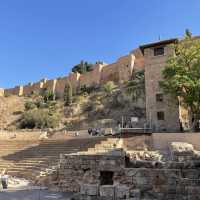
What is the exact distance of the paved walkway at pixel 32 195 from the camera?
11414 millimetres

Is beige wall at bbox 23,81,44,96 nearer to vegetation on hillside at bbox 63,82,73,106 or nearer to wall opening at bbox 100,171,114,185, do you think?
Answer: vegetation on hillside at bbox 63,82,73,106

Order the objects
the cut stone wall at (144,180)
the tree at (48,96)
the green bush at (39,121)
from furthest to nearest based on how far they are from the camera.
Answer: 1. the tree at (48,96)
2. the green bush at (39,121)
3. the cut stone wall at (144,180)

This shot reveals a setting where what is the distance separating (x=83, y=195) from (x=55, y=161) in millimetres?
9772

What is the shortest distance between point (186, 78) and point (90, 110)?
23.7 meters

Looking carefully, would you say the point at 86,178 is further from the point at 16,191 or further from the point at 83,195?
the point at 16,191

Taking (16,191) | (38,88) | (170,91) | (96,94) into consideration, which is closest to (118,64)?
(96,94)

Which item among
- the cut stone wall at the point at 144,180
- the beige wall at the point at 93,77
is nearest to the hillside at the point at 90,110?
the beige wall at the point at 93,77

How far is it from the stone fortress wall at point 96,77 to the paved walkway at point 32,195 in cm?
3790

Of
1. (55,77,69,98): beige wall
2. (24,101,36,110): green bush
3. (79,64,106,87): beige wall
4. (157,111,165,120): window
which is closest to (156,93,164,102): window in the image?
(157,111,165,120): window

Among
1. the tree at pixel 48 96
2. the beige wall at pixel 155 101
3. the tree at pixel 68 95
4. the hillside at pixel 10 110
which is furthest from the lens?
the tree at pixel 48 96

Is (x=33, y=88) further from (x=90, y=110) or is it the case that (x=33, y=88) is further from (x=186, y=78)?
(x=186, y=78)

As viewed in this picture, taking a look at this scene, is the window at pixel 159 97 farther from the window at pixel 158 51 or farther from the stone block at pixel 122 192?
the stone block at pixel 122 192

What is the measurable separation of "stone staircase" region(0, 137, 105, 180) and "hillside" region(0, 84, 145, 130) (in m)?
8.81

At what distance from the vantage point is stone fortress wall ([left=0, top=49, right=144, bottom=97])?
163ft
